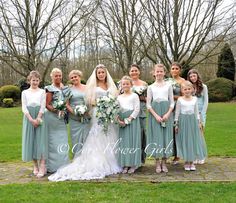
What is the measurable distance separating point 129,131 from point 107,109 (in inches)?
23.2

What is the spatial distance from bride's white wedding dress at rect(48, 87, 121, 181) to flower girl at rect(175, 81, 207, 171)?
120 cm

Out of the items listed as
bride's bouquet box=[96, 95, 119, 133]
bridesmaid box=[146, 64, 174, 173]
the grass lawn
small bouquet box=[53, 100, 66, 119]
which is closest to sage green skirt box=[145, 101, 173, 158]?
bridesmaid box=[146, 64, 174, 173]

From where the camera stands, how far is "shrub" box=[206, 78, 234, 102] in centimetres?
2694

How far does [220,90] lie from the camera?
88.8ft

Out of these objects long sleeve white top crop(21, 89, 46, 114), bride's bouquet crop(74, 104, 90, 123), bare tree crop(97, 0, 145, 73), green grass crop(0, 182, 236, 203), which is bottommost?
green grass crop(0, 182, 236, 203)

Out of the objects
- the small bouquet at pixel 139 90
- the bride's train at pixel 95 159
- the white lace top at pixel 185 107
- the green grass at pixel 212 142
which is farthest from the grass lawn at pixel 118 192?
the green grass at pixel 212 142

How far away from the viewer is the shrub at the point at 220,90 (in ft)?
88.4

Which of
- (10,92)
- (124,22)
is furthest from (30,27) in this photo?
(10,92)

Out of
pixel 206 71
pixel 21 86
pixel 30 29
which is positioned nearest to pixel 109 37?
pixel 30 29

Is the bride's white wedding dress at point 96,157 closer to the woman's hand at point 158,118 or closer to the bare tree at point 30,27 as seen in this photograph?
the woman's hand at point 158,118

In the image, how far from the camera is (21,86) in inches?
1091

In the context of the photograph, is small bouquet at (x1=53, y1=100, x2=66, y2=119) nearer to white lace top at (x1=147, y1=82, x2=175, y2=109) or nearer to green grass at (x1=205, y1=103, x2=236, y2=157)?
white lace top at (x1=147, y1=82, x2=175, y2=109)

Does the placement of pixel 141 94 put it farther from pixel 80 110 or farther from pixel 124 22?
pixel 124 22

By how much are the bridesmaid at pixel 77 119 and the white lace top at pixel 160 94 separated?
1.25 meters
